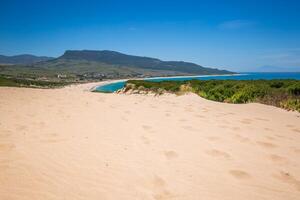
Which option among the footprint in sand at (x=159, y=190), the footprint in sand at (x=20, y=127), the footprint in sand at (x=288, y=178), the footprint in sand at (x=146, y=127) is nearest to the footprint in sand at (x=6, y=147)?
the footprint in sand at (x=20, y=127)

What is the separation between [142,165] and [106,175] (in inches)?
19.9

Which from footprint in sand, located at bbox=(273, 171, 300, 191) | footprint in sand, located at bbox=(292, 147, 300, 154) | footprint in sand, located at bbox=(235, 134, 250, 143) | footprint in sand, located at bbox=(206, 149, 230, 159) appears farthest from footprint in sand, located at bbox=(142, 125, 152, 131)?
footprint in sand, located at bbox=(292, 147, 300, 154)

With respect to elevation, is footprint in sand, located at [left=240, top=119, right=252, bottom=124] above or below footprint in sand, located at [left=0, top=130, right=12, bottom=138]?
below

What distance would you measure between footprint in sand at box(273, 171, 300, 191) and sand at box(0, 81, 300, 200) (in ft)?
0.03

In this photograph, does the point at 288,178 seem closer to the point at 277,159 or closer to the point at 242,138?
the point at 277,159

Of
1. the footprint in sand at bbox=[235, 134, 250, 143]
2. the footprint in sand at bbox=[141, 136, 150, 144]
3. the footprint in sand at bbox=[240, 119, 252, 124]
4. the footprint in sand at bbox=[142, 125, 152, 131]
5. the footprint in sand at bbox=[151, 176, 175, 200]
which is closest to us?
the footprint in sand at bbox=[151, 176, 175, 200]

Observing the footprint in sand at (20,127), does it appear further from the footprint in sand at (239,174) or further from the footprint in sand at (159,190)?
the footprint in sand at (239,174)

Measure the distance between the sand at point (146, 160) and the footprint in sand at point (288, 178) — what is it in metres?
0.01

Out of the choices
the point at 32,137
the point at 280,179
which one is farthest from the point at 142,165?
the point at 32,137

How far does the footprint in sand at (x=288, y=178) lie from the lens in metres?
2.38

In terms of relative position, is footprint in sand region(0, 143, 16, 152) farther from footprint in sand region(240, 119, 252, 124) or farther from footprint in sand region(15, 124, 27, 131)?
footprint in sand region(240, 119, 252, 124)

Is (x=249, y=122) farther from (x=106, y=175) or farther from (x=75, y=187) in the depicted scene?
(x=75, y=187)

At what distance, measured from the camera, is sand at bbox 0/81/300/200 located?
219 centimetres

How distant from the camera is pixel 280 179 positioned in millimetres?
2488
